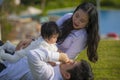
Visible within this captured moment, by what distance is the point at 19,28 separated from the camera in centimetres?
2150

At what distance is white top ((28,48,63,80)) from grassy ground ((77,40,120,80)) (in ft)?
4.36

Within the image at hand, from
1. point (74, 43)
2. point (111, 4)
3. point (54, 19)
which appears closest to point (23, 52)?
point (74, 43)

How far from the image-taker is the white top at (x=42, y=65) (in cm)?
350

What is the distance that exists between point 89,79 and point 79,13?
2.43 feet

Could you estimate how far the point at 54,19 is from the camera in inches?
528

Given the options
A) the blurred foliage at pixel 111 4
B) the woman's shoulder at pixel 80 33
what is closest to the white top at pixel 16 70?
the woman's shoulder at pixel 80 33

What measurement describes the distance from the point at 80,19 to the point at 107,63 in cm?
186

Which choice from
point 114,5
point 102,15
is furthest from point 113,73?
point 114,5

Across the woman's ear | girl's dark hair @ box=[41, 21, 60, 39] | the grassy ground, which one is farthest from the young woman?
the grassy ground

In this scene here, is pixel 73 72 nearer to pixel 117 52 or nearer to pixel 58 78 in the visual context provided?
pixel 58 78

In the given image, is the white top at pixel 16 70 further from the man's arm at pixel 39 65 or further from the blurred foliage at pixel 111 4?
the blurred foliage at pixel 111 4

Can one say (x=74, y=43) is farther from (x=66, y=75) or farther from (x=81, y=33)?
(x=66, y=75)

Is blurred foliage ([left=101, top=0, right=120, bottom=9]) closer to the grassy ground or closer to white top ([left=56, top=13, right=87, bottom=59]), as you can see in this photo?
the grassy ground

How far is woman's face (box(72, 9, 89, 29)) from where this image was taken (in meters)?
4.01
